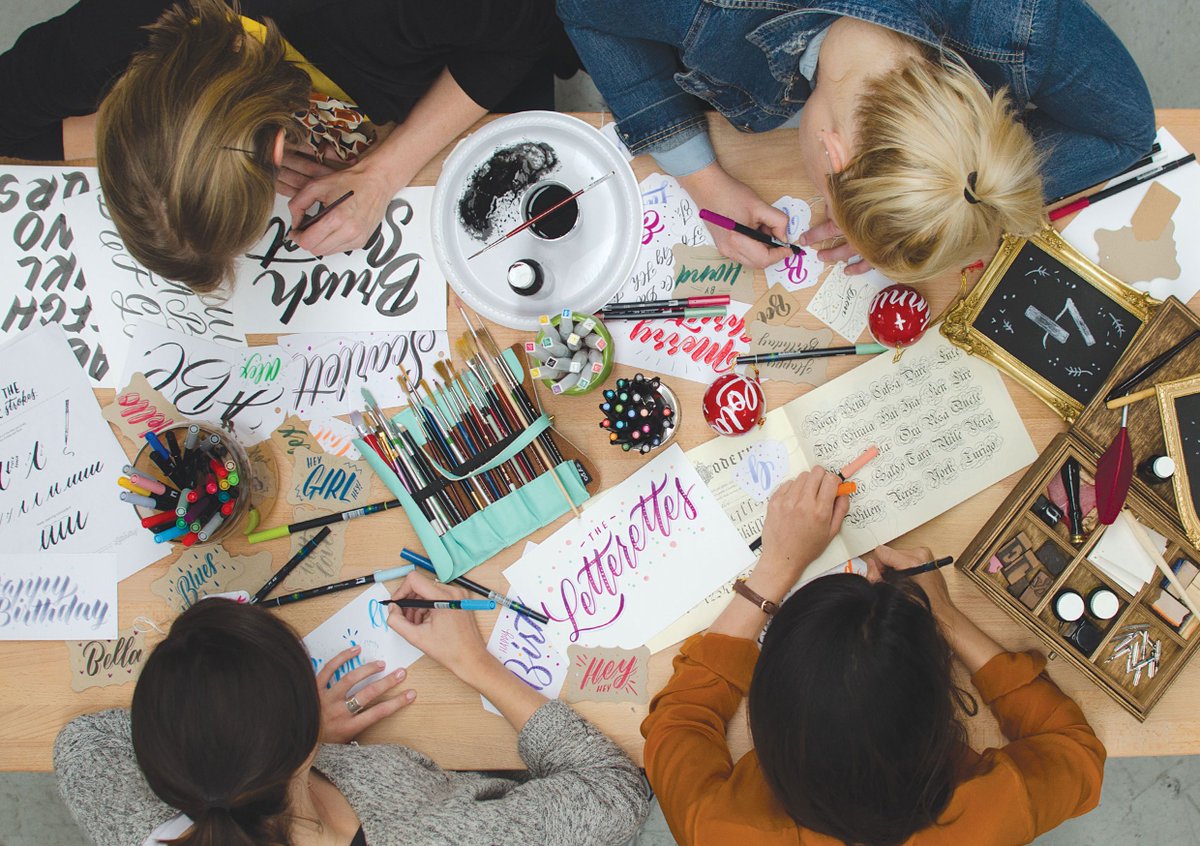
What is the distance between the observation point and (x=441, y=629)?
3.13 feet

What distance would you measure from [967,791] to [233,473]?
37.2 inches

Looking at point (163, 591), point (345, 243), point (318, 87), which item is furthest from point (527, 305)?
point (163, 591)

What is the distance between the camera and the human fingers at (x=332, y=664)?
0.98 metres

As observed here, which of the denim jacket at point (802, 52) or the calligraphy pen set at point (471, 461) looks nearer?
the denim jacket at point (802, 52)

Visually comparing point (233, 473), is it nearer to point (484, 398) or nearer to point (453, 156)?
point (484, 398)

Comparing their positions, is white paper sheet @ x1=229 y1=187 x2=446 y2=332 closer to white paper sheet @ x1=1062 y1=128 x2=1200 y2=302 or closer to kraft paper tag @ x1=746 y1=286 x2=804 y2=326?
kraft paper tag @ x1=746 y1=286 x2=804 y2=326

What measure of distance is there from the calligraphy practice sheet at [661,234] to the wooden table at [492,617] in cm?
4

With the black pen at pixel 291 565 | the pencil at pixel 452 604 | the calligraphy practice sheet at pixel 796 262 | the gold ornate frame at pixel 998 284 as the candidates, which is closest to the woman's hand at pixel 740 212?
the calligraphy practice sheet at pixel 796 262

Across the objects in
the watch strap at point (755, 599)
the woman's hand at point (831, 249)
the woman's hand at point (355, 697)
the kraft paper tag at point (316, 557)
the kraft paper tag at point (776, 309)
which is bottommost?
the woman's hand at point (355, 697)

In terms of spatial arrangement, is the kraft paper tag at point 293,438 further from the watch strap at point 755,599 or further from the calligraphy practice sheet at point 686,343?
the watch strap at point 755,599

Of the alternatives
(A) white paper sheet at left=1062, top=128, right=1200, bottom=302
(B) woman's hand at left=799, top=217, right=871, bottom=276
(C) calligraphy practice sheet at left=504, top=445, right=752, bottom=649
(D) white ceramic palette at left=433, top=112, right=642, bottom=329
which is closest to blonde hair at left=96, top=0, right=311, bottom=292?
(D) white ceramic palette at left=433, top=112, right=642, bottom=329

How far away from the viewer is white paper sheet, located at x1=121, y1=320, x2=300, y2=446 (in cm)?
101

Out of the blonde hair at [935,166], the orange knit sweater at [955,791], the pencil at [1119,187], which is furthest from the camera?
the pencil at [1119,187]

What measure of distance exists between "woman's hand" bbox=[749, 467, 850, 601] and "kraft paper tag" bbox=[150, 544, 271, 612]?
66cm
